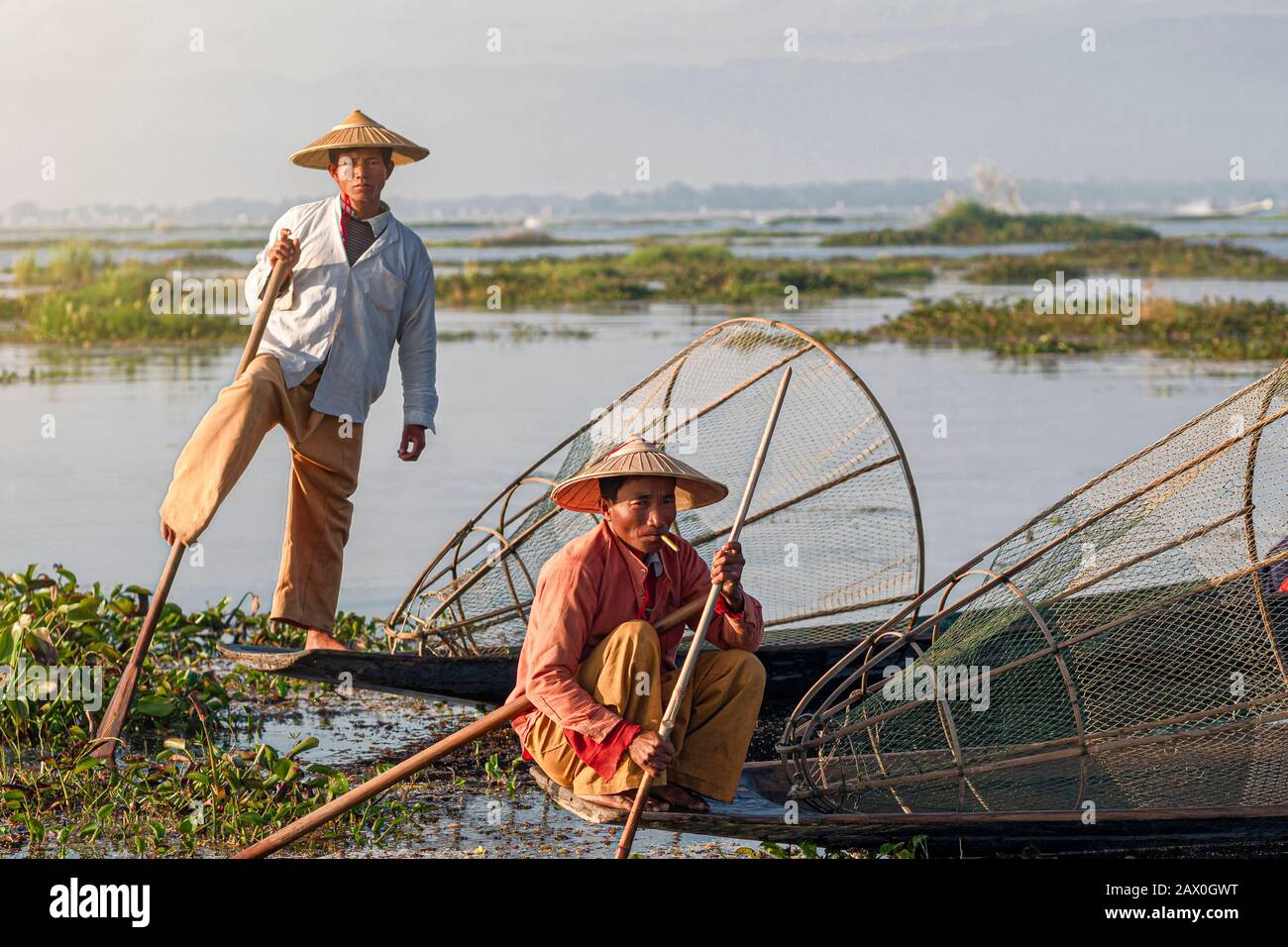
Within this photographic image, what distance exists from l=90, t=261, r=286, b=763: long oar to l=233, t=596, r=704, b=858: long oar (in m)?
1.15

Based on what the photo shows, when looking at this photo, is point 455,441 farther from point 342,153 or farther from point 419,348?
point 342,153

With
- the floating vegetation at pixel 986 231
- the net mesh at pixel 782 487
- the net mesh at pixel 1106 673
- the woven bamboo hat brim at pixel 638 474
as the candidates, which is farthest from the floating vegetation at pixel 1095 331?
the floating vegetation at pixel 986 231

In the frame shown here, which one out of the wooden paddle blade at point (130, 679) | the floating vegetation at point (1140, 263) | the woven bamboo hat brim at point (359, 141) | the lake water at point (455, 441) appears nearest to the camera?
the wooden paddle blade at point (130, 679)

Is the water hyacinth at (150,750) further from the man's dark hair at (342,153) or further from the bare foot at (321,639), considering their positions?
the man's dark hair at (342,153)

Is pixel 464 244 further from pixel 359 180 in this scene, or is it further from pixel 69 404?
pixel 359 180

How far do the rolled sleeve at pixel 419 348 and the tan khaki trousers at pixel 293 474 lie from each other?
0.22 meters

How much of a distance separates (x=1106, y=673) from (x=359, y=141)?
9.26 feet

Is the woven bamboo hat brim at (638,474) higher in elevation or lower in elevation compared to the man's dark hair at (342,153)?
lower

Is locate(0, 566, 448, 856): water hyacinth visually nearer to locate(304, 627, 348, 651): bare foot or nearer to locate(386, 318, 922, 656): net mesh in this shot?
locate(304, 627, 348, 651): bare foot

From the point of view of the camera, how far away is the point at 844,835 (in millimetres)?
4215

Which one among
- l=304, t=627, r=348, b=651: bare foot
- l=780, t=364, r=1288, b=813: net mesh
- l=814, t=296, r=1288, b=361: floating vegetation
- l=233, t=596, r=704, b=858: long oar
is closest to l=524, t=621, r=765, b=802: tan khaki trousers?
l=233, t=596, r=704, b=858: long oar

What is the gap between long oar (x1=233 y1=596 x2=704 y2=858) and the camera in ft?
13.7

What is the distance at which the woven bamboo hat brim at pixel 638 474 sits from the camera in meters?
4.24

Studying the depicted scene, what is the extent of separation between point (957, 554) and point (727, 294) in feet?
47.9
